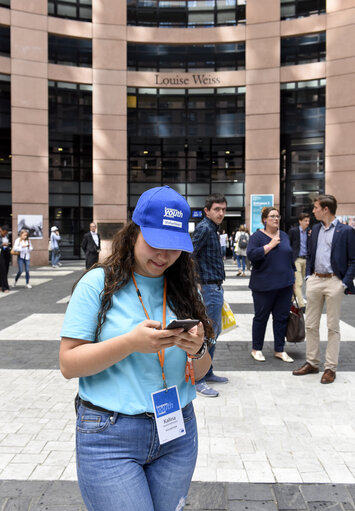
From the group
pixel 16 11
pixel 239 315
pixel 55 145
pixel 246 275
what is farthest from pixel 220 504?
pixel 55 145

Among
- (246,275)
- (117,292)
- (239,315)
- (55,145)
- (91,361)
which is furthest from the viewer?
(55,145)

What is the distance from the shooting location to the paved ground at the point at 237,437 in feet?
10.4

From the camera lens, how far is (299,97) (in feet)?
83.3

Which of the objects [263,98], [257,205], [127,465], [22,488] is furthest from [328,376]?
[263,98]

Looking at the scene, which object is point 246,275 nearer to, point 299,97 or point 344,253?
point 299,97

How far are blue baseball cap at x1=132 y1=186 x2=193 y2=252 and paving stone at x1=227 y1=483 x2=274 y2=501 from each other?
2232 mm

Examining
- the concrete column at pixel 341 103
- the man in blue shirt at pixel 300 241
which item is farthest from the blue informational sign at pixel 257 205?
the man in blue shirt at pixel 300 241

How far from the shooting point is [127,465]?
5.43 feet

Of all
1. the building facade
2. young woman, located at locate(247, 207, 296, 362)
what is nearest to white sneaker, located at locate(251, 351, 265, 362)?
young woman, located at locate(247, 207, 296, 362)

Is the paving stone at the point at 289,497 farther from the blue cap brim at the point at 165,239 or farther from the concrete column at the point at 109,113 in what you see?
the concrete column at the point at 109,113

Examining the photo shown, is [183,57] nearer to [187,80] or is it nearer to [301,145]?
[187,80]

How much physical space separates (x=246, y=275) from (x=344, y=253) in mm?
14382

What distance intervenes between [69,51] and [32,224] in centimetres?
967

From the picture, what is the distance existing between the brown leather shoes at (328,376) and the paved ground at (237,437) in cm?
10
